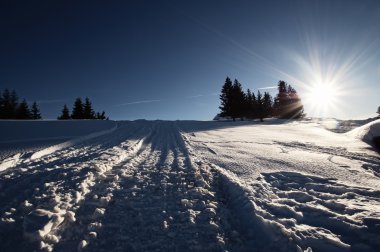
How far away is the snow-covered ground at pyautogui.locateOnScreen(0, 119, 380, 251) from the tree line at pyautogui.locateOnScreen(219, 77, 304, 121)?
35.9 meters

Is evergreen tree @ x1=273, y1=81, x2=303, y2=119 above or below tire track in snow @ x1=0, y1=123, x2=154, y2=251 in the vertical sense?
above

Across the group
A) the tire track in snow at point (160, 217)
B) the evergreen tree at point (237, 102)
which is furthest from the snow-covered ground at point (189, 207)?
the evergreen tree at point (237, 102)

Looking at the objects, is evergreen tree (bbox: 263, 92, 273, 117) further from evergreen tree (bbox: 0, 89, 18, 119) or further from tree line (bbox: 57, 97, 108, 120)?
evergreen tree (bbox: 0, 89, 18, 119)

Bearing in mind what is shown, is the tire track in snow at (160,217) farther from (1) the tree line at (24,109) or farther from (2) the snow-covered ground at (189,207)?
(1) the tree line at (24,109)

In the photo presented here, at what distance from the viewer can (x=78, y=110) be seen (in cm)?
4969

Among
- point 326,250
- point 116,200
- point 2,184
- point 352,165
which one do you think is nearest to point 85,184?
point 116,200

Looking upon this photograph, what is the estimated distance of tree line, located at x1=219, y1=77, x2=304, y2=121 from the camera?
41656mm

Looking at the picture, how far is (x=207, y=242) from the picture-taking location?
2836 millimetres

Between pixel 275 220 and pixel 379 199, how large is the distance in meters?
2.04

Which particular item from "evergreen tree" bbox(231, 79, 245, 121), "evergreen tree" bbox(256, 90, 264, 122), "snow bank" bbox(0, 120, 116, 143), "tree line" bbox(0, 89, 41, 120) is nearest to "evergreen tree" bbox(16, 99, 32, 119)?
"tree line" bbox(0, 89, 41, 120)

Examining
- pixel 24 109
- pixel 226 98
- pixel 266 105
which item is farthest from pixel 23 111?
pixel 266 105

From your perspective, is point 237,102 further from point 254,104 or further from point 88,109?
point 88,109

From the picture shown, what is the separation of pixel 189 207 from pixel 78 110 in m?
52.2

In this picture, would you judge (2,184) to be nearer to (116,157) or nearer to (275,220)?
(116,157)
